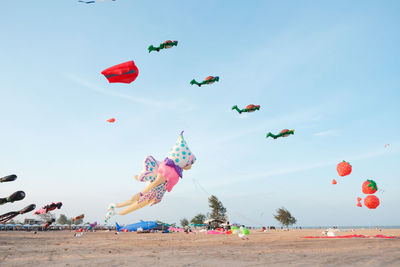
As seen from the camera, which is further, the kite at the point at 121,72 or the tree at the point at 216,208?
the tree at the point at 216,208

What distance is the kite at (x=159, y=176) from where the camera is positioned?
14477mm

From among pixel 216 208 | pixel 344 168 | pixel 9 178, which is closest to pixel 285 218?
pixel 216 208

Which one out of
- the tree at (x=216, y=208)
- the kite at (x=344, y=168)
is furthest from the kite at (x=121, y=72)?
the tree at (x=216, y=208)

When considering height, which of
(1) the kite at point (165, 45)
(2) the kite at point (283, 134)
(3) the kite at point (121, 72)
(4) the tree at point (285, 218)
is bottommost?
(4) the tree at point (285, 218)

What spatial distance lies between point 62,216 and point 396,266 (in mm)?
127887

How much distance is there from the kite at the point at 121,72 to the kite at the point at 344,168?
15.6 m

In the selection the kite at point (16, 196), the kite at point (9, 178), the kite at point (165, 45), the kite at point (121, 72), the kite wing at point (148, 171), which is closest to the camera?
the kite at point (16, 196)

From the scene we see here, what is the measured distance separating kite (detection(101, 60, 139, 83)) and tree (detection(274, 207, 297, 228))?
56.9 meters

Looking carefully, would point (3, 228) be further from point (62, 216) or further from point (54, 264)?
point (62, 216)

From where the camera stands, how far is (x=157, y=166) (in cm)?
1541

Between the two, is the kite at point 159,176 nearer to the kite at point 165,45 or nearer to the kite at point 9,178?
the kite at point 165,45

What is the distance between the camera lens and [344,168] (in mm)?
18422

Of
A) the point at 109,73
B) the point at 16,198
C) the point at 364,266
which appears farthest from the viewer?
the point at 109,73

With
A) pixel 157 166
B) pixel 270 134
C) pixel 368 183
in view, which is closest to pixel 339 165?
pixel 368 183
